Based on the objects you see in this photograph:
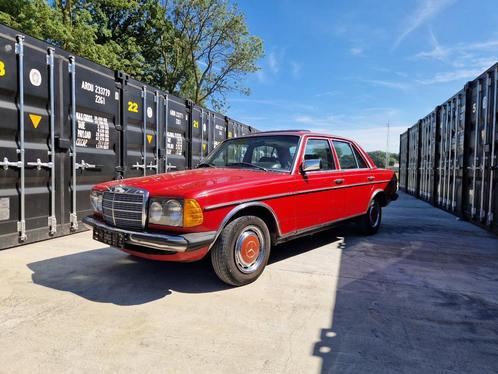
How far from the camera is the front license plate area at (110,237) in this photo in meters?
3.22

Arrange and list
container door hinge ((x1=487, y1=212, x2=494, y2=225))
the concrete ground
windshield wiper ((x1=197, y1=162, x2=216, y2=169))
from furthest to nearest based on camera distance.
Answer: container door hinge ((x1=487, y1=212, x2=494, y2=225)) → windshield wiper ((x1=197, y1=162, x2=216, y2=169)) → the concrete ground

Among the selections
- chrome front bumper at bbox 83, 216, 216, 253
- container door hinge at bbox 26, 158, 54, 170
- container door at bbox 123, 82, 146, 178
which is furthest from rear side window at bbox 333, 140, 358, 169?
container door hinge at bbox 26, 158, 54, 170

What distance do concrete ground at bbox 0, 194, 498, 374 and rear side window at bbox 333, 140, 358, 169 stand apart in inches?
55.5

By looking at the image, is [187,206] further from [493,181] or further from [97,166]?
[493,181]

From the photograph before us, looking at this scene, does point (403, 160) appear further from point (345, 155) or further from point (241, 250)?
point (241, 250)

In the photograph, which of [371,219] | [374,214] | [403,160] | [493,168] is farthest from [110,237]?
[403,160]

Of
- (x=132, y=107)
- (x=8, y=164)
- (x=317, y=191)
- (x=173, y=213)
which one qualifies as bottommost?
(x=173, y=213)

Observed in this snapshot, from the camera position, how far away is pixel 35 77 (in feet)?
15.8

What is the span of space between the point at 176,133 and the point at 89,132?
2.73 m

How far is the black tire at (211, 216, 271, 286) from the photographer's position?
324 cm

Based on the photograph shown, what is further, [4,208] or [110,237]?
[4,208]

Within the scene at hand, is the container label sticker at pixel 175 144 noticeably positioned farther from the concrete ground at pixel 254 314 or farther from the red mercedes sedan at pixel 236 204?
the concrete ground at pixel 254 314

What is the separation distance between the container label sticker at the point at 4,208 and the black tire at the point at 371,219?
207 inches

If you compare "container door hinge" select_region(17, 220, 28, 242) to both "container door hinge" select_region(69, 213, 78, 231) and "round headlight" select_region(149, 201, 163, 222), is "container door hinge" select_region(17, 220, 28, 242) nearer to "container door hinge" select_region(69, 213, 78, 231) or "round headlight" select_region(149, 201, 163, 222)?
"container door hinge" select_region(69, 213, 78, 231)
